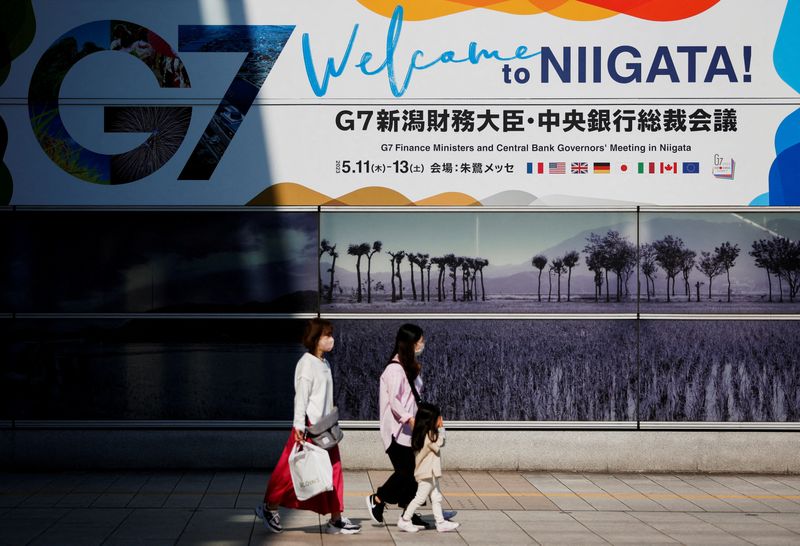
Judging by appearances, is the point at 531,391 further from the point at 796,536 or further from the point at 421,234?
the point at 796,536

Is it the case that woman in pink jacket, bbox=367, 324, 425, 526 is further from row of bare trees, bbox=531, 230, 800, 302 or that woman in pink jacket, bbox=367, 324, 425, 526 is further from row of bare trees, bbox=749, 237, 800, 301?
row of bare trees, bbox=749, 237, 800, 301

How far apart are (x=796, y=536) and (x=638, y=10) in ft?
18.6

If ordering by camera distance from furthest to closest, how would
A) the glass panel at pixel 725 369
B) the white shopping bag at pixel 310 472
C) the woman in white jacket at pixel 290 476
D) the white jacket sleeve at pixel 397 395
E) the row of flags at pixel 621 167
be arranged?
the glass panel at pixel 725 369
the row of flags at pixel 621 167
the white jacket sleeve at pixel 397 395
the woman in white jacket at pixel 290 476
the white shopping bag at pixel 310 472

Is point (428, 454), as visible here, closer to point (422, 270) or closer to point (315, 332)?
point (315, 332)

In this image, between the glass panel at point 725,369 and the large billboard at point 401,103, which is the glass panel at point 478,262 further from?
the glass panel at point 725,369

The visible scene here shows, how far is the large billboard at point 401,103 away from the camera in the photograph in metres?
11.1

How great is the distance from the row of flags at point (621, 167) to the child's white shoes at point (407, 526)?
168 inches

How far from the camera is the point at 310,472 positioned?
830cm

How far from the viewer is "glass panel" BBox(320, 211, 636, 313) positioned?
11.2 metres

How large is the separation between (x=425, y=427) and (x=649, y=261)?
405 cm

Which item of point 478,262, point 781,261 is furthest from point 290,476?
point 781,261

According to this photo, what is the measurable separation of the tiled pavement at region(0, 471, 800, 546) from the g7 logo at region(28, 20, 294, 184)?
322 centimetres

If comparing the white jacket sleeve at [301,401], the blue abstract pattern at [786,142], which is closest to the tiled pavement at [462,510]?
the white jacket sleeve at [301,401]

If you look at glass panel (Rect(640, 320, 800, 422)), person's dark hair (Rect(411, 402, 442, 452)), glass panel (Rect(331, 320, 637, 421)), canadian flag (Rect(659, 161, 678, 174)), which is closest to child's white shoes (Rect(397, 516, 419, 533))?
person's dark hair (Rect(411, 402, 442, 452))
